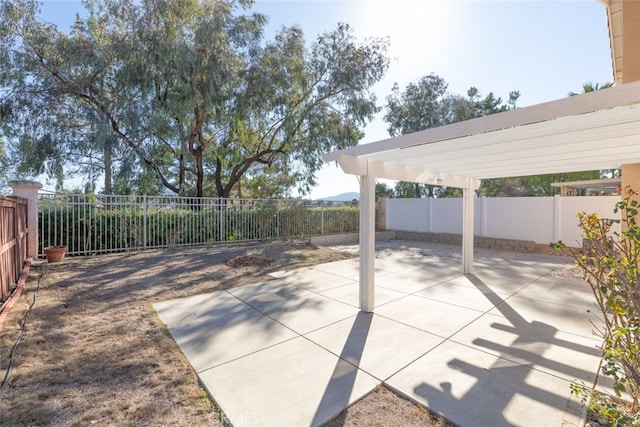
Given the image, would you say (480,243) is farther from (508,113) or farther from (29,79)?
(29,79)

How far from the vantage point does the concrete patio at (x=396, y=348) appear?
2453mm

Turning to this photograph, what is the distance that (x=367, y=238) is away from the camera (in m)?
4.59

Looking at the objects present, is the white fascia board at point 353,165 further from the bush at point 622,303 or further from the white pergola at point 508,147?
the bush at point 622,303

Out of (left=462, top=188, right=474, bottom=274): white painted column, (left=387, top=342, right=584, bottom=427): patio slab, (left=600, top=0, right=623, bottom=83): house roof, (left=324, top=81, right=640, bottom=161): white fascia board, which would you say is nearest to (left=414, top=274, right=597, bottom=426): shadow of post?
(left=387, top=342, right=584, bottom=427): patio slab

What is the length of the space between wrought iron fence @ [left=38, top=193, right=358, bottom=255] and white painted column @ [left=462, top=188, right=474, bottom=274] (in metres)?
7.33

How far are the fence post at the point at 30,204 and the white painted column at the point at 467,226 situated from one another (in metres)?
10.2

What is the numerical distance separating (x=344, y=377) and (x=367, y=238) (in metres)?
2.17

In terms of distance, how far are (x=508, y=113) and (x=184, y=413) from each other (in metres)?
3.96

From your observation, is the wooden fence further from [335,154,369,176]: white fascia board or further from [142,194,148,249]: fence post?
[335,154,369,176]: white fascia board

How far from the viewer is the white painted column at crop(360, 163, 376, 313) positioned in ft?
14.7

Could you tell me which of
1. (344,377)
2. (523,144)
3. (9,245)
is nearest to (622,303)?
(344,377)

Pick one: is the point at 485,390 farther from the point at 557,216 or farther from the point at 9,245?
the point at 557,216

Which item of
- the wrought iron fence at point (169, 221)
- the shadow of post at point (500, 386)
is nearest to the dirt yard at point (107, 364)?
the shadow of post at point (500, 386)

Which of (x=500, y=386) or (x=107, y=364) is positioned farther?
(x=107, y=364)
